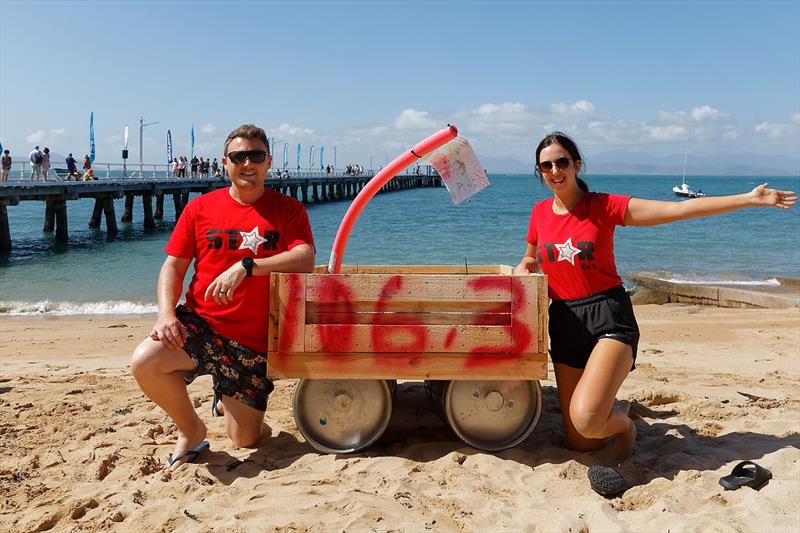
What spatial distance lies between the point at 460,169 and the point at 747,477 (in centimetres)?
247

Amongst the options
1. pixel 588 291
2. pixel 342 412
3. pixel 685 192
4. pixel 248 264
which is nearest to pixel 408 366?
pixel 342 412

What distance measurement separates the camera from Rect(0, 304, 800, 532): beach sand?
3.29 meters

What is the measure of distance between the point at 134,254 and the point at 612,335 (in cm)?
2209

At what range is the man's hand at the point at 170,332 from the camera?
150 inches

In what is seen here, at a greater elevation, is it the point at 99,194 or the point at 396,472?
the point at 99,194

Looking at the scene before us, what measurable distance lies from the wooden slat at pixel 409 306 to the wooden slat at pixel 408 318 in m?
0.02

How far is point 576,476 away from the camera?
380 cm

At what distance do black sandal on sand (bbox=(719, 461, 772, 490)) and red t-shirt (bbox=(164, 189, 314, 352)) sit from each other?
106 inches

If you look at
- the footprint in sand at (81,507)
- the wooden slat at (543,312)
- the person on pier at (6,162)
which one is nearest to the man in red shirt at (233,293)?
the footprint in sand at (81,507)

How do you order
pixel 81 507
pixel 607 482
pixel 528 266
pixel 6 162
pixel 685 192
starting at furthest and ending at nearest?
pixel 685 192 → pixel 6 162 → pixel 528 266 → pixel 607 482 → pixel 81 507

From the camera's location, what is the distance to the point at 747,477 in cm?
370

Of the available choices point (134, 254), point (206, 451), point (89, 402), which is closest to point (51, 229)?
point (134, 254)

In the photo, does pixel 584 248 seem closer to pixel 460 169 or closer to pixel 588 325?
pixel 588 325

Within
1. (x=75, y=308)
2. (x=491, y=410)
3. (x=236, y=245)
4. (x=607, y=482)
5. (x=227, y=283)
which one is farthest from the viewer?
(x=75, y=308)
